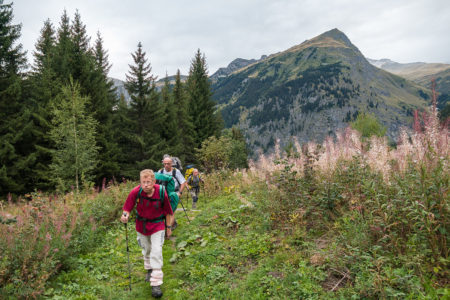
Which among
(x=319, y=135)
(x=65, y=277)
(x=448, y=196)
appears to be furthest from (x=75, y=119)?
(x=319, y=135)

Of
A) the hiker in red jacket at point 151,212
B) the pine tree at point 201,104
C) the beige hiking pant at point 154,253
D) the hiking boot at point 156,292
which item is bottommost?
the hiking boot at point 156,292

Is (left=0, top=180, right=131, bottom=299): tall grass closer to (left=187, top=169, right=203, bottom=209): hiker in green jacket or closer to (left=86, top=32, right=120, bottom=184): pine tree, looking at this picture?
(left=187, top=169, right=203, bottom=209): hiker in green jacket

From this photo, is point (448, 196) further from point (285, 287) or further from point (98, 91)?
point (98, 91)

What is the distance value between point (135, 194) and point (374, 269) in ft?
13.9

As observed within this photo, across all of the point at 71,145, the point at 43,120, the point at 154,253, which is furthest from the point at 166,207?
the point at 43,120

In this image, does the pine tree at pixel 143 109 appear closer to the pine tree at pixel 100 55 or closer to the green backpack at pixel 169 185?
the pine tree at pixel 100 55

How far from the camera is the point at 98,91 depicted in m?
24.3

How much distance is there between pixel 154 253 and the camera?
455cm

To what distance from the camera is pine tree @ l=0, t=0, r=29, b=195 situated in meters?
18.3

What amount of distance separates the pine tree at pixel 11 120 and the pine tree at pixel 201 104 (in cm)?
1823

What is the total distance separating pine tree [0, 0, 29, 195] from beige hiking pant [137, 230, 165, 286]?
1916cm

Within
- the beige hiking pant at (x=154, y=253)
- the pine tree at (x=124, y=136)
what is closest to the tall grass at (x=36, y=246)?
the beige hiking pant at (x=154, y=253)

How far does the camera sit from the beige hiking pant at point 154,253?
4.47 m

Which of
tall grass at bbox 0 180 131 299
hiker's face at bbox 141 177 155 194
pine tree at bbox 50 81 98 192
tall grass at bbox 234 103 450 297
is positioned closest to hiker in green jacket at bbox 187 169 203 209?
tall grass at bbox 0 180 131 299
